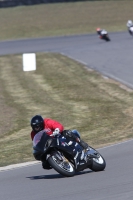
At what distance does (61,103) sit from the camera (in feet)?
64.4

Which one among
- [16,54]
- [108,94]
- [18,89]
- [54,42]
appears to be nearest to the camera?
[108,94]

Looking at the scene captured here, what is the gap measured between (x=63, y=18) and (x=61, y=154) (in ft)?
117

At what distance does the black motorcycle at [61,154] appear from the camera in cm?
928

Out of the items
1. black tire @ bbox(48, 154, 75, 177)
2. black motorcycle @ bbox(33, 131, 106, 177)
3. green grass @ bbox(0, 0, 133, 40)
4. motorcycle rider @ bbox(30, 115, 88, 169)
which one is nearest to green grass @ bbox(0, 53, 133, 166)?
motorcycle rider @ bbox(30, 115, 88, 169)

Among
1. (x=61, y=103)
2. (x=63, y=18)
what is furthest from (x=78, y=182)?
(x=63, y=18)

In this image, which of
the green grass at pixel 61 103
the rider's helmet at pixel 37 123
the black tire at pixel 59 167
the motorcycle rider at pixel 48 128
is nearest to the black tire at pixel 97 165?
the motorcycle rider at pixel 48 128

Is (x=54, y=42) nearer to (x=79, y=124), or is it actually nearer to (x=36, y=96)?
(x=36, y=96)

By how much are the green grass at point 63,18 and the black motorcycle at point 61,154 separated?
30.1m

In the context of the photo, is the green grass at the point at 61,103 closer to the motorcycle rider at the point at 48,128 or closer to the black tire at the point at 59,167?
the motorcycle rider at the point at 48,128

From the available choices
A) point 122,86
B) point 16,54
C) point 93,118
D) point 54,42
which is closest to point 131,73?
point 122,86

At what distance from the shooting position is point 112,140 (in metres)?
13.8

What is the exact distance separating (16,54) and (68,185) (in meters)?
23.5

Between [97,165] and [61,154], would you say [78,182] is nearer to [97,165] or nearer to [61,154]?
[61,154]

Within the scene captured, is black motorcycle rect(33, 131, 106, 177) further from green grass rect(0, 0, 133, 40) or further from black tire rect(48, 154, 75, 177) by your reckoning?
green grass rect(0, 0, 133, 40)
